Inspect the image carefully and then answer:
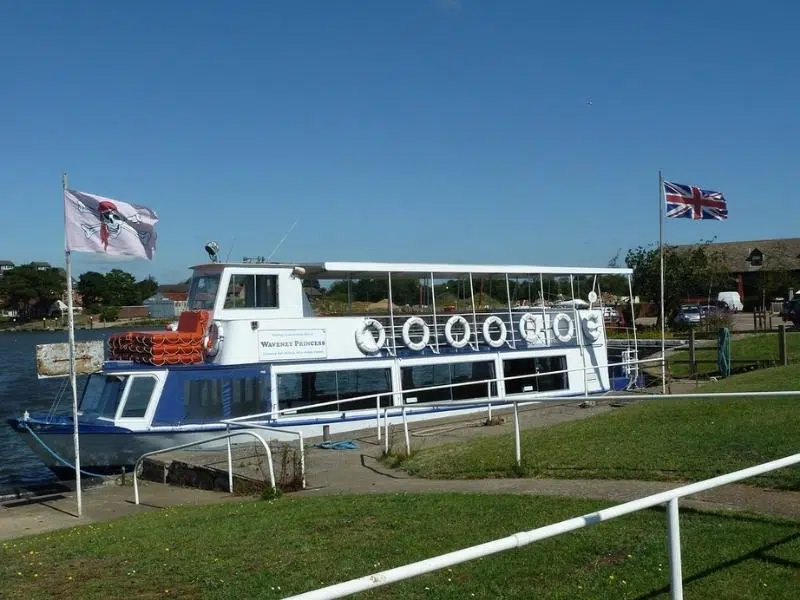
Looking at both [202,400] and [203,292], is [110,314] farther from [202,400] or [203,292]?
[202,400]

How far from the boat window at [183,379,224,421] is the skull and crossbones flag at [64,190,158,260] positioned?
5.90 m

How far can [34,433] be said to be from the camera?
59.2 feet

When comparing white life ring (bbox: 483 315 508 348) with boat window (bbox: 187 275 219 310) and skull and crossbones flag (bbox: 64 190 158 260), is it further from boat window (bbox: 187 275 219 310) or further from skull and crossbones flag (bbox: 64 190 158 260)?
skull and crossbones flag (bbox: 64 190 158 260)

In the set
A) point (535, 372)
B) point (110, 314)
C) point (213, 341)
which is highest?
point (110, 314)

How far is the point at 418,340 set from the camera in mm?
22109

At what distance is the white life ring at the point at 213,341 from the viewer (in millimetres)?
19406

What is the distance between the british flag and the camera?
23.3 m

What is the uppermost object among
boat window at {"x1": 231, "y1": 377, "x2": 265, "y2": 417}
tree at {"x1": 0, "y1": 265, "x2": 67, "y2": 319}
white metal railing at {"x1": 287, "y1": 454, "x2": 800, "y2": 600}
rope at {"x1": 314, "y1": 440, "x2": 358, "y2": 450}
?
tree at {"x1": 0, "y1": 265, "x2": 67, "y2": 319}

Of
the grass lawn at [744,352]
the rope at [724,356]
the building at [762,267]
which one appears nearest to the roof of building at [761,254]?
the building at [762,267]

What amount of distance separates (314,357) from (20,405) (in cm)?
2362

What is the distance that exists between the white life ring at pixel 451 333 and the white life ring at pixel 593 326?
173 inches

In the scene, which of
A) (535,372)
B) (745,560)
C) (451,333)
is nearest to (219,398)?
(451,333)

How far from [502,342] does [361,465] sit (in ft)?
31.7

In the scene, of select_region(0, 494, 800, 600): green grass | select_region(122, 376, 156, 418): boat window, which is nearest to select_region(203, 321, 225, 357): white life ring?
select_region(122, 376, 156, 418): boat window
